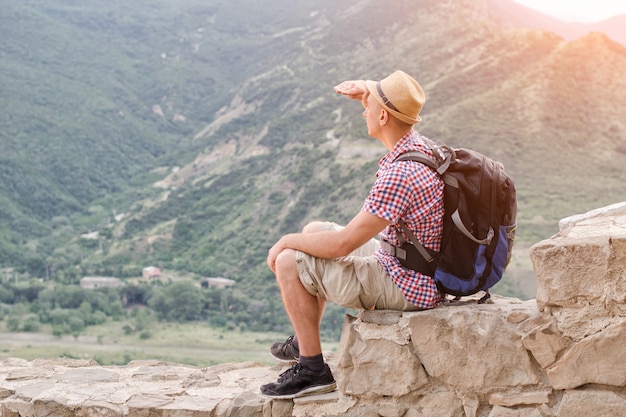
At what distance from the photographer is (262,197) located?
42469 millimetres

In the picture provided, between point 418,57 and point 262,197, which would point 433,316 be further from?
point 418,57

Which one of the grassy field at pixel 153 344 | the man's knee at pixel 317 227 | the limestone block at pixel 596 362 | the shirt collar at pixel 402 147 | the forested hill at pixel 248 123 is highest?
the forested hill at pixel 248 123

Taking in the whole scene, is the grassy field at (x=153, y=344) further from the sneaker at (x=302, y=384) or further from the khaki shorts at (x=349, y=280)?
the khaki shorts at (x=349, y=280)

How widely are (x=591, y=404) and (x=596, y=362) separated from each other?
0.56ft

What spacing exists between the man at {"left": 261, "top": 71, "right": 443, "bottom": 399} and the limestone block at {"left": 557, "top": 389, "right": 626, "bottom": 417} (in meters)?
0.68

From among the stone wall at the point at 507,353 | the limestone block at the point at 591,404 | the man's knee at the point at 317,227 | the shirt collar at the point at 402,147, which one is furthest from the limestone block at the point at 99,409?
the limestone block at the point at 591,404

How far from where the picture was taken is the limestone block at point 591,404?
3.08m

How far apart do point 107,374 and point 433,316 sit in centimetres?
225

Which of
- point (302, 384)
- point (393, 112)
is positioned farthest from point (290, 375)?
point (393, 112)

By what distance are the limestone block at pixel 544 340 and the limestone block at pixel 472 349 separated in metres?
0.04

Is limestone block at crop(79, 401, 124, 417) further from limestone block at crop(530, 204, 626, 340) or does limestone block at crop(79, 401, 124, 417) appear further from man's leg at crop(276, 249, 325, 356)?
limestone block at crop(530, 204, 626, 340)

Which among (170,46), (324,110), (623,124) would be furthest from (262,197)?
(170,46)

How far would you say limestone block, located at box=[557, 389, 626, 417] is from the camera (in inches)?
121

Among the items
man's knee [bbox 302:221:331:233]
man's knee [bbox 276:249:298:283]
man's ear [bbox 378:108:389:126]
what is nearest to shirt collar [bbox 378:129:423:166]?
man's ear [bbox 378:108:389:126]
